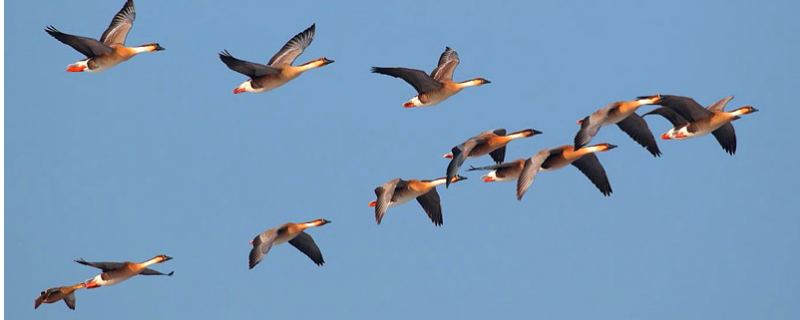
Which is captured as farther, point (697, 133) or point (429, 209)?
point (429, 209)

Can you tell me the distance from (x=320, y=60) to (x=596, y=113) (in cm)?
535

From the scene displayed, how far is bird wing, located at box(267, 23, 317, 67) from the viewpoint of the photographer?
27312 mm

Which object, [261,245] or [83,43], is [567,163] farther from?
[83,43]

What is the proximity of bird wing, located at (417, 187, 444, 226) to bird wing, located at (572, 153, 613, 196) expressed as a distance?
2709 millimetres

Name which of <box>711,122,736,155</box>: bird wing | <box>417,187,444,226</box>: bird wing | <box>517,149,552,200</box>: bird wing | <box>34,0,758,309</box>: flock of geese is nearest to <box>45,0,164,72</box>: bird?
<box>34,0,758,309</box>: flock of geese

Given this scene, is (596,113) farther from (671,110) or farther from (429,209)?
(429,209)

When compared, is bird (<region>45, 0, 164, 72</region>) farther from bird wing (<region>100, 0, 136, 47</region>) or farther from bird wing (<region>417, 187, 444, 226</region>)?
bird wing (<region>417, 187, 444, 226</region>)

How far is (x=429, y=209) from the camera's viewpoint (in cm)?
2739

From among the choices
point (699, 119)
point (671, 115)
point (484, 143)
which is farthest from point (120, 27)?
point (699, 119)

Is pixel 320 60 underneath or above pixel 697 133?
above

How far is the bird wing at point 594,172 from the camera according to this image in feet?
85.9

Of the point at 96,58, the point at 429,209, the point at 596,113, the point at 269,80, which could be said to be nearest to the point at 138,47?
the point at 96,58

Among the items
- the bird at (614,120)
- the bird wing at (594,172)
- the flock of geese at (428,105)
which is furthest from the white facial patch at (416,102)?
the bird at (614,120)

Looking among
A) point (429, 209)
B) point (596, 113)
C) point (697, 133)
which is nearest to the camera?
point (596, 113)
